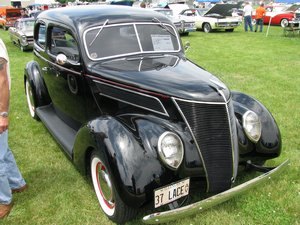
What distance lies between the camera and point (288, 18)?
2153cm

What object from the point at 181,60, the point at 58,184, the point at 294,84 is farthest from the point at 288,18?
the point at 58,184

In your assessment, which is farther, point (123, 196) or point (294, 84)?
point (294, 84)

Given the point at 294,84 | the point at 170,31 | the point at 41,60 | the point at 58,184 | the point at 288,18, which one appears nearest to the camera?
the point at 58,184

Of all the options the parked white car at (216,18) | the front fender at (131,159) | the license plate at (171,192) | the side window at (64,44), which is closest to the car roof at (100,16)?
the side window at (64,44)

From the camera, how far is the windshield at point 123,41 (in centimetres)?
395

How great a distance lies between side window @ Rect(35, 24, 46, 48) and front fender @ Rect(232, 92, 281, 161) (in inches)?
127

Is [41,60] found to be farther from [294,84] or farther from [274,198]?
[294,84]

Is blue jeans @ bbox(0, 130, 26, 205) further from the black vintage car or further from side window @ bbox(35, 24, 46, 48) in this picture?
side window @ bbox(35, 24, 46, 48)

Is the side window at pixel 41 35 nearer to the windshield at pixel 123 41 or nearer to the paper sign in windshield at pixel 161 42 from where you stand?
the windshield at pixel 123 41

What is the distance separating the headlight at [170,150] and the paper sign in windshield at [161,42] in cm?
166

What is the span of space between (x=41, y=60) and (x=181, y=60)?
2454 millimetres

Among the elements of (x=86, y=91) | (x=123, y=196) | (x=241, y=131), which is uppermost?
(x=86, y=91)

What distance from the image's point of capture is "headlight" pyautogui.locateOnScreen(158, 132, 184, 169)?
2.82m

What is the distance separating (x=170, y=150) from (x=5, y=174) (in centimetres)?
165
